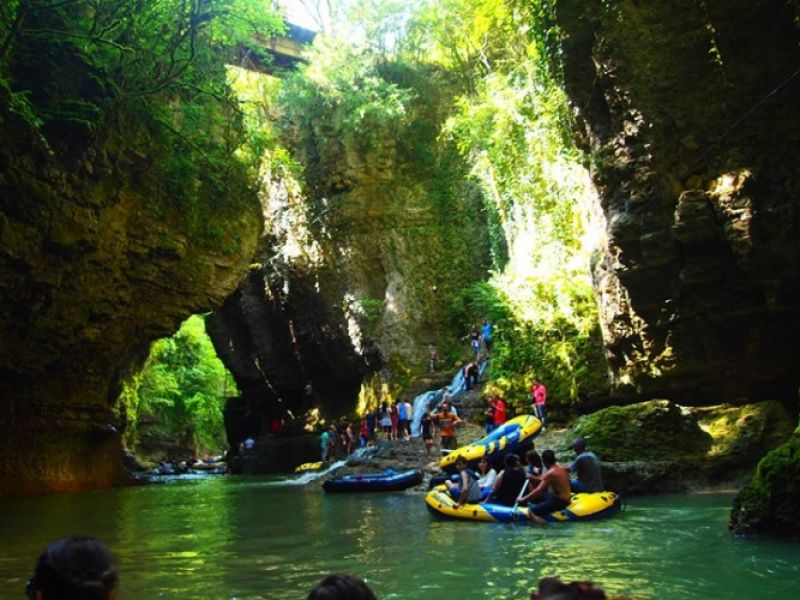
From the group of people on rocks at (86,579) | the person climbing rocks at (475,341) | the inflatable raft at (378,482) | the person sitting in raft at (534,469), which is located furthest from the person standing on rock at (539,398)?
the group of people on rocks at (86,579)

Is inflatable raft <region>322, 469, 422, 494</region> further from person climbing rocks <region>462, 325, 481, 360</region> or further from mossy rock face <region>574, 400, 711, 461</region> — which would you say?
person climbing rocks <region>462, 325, 481, 360</region>

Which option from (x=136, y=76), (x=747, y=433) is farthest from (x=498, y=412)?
(x=136, y=76)

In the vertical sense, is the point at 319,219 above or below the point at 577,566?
above

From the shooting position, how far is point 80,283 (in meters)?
16.3

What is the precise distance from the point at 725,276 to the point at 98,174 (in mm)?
13128

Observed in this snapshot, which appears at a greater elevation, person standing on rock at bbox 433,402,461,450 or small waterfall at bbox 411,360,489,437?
small waterfall at bbox 411,360,489,437

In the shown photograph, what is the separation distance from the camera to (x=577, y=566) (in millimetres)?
6516

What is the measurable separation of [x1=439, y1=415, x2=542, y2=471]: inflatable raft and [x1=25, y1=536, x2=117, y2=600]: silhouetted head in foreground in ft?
35.4

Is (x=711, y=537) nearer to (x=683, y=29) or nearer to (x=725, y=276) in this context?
(x=725, y=276)

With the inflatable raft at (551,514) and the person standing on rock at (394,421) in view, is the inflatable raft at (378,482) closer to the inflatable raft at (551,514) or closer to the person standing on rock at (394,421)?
the inflatable raft at (551,514)

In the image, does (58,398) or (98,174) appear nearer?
(98,174)

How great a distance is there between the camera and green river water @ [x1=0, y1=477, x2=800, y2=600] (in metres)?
5.91

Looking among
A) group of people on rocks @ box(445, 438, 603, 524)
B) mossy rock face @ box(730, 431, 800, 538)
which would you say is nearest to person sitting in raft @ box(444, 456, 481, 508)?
group of people on rocks @ box(445, 438, 603, 524)

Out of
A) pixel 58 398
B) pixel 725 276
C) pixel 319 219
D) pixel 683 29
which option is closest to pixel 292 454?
pixel 319 219
